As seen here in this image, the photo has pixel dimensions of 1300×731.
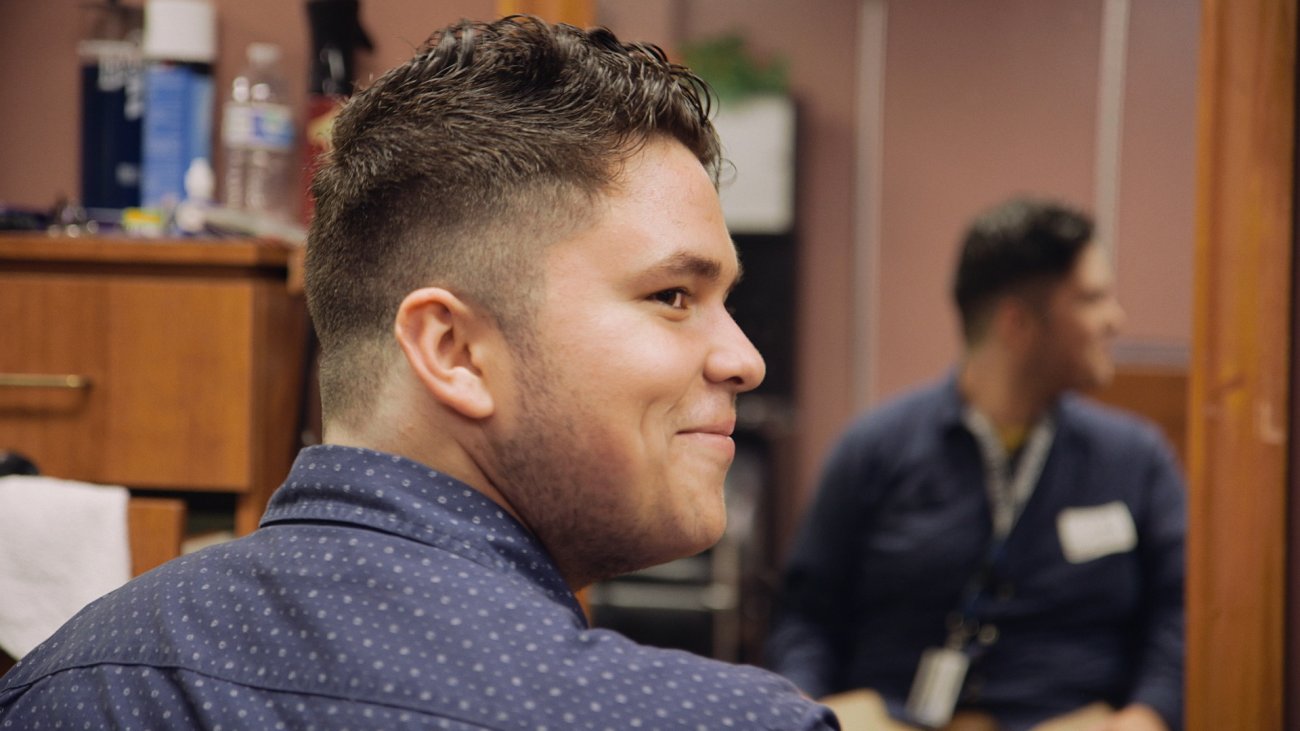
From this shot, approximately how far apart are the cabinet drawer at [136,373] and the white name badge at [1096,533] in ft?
5.38

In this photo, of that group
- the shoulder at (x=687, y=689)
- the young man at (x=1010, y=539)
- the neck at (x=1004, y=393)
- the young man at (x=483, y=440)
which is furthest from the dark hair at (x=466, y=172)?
the neck at (x=1004, y=393)

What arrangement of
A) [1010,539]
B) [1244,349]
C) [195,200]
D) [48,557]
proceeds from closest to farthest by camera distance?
[48,557]
[1244,349]
[195,200]
[1010,539]

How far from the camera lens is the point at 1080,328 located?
102 inches

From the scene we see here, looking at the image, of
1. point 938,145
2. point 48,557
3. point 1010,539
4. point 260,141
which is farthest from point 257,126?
point 938,145

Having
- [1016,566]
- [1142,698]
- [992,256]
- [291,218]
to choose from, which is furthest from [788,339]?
[291,218]

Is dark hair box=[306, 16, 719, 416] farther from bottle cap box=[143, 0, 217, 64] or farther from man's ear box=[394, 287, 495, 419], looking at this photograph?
bottle cap box=[143, 0, 217, 64]

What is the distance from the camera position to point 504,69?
918 millimetres

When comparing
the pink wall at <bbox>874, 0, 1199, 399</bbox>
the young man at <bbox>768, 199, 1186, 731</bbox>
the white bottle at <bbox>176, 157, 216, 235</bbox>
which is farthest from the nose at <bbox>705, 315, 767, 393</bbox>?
the pink wall at <bbox>874, 0, 1199, 399</bbox>

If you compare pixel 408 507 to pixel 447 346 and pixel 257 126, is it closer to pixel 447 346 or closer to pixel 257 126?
pixel 447 346

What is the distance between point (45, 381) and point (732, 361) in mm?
900

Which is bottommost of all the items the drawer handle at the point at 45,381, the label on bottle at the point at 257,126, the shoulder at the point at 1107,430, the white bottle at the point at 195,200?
the shoulder at the point at 1107,430

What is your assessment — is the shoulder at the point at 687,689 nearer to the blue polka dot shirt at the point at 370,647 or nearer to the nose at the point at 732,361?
the blue polka dot shirt at the point at 370,647

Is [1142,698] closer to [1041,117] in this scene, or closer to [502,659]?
[502,659]

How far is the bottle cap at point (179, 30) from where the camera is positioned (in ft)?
4.99
